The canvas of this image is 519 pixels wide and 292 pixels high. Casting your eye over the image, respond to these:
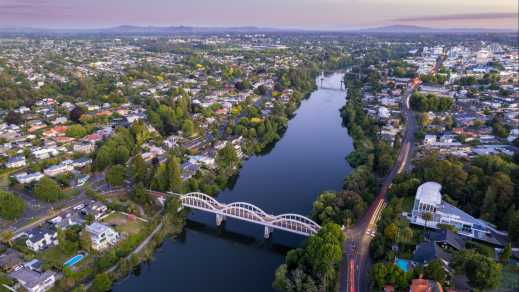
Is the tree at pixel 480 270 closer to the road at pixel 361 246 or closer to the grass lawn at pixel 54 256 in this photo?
the road at pixel 361 246

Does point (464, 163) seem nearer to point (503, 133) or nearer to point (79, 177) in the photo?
point (503, 133)

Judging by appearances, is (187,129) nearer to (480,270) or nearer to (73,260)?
(73,260)

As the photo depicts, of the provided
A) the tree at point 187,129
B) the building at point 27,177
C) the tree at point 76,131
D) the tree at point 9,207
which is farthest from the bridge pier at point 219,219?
the tree at point 76,131

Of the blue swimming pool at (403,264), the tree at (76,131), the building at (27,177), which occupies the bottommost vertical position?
the blue swimming pool at (403,264)

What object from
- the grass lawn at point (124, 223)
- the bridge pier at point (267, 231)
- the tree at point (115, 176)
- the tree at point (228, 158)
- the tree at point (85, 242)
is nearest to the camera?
the tree at point (85, 242)

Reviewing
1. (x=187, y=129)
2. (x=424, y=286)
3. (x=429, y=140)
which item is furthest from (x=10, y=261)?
(x=429, y=140)

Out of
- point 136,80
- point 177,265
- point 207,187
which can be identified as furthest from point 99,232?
point 136,80
